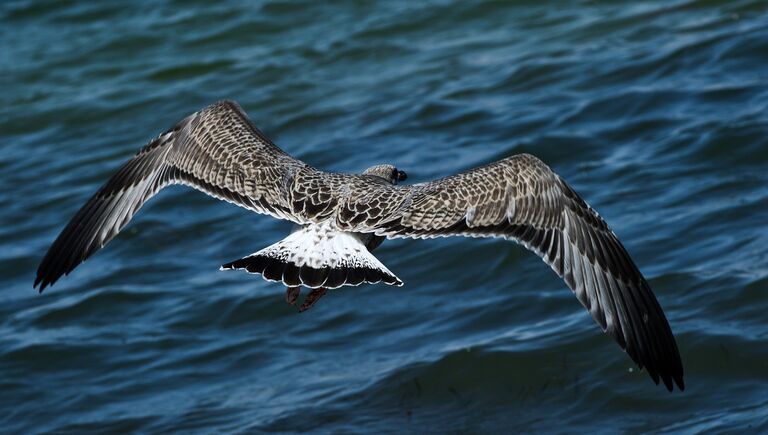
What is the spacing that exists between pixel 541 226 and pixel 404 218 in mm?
679

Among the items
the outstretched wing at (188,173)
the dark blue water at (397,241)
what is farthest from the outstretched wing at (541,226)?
the dark blue water at (397,241)

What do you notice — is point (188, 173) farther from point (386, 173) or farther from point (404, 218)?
point (404, 218)

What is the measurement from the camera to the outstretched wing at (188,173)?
249 inches

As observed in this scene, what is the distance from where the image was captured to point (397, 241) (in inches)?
377

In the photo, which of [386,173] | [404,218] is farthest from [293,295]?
[386,173]

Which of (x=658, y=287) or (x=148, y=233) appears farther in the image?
(x=148, y=233)

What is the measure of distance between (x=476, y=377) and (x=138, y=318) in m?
2.65

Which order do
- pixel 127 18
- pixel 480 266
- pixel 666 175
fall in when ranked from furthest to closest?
pixel 127 18 < pixel 666 175 < pixel 480 266

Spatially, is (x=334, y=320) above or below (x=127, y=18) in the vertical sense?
below

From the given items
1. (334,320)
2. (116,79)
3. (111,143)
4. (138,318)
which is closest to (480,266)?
(334,320)

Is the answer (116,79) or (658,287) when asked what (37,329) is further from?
(116,79)

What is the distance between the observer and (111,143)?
12.4 m

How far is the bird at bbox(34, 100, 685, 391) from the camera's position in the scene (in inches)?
221

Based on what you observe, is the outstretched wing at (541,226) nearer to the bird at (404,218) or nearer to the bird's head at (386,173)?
the bird at (404,218)
